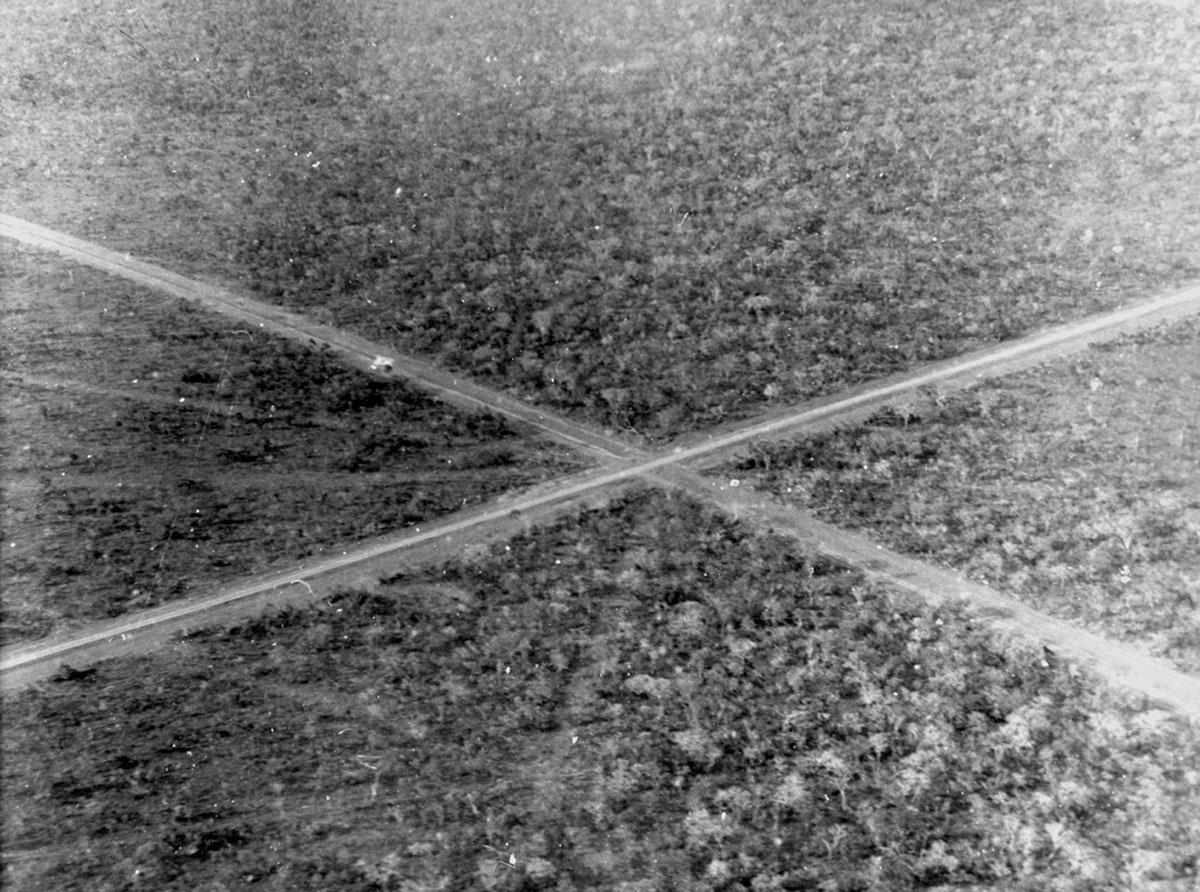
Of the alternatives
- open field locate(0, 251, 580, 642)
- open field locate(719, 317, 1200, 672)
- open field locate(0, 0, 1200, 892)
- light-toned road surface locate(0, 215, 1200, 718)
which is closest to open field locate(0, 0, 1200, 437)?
open field locate(0, 0, 1200, 892)

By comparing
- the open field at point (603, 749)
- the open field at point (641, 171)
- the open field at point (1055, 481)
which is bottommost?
the open field at point (603, 749)

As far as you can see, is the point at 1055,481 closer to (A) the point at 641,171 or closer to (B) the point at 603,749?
(B) the point at 603,749

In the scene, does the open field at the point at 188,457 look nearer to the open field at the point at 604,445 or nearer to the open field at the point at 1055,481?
the open field at the point at 604,445

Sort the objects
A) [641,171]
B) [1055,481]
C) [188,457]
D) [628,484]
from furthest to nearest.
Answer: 1. [641,171]
2. [188,457]
3. [628,484]
4. [1055,481]

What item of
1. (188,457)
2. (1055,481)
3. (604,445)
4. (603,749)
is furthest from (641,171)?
(603,749)

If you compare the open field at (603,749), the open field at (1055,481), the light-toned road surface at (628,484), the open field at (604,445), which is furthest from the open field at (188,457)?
the open field at (1055,481)

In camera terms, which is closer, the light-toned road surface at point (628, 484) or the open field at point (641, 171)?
the light-toned road surface at point (628, 484)
